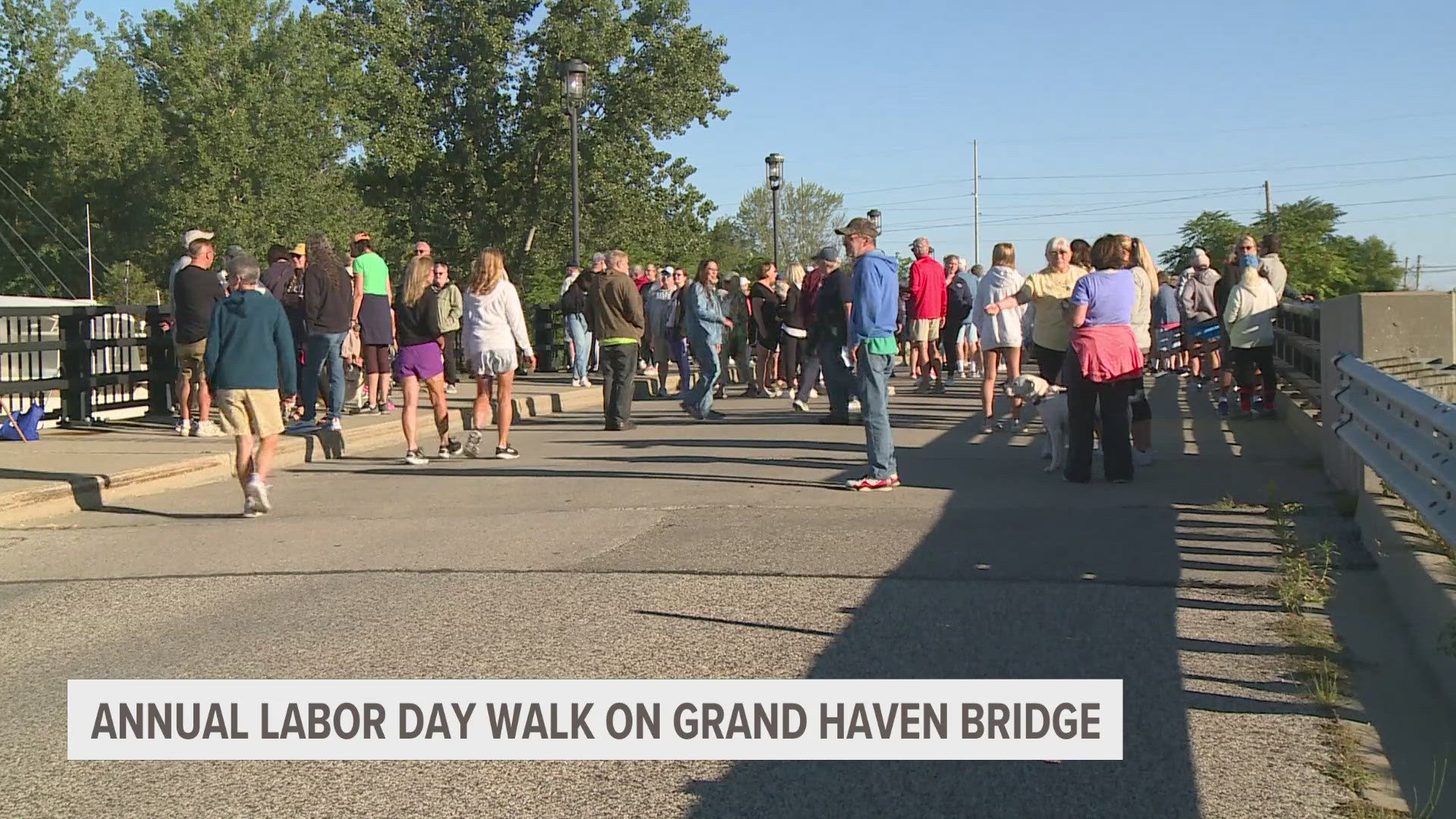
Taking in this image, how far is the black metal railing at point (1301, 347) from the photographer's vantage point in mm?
11977

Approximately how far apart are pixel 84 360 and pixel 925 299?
31.1ft

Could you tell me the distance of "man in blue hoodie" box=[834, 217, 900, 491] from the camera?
10031 millimetres

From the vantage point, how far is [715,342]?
17.0 m

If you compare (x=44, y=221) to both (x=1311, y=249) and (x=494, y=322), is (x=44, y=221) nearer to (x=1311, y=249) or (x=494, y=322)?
(x=1311, y=249)

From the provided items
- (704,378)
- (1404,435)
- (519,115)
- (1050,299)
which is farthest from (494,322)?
(519,115)

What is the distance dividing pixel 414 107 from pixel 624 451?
30712mm

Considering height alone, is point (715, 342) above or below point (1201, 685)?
above

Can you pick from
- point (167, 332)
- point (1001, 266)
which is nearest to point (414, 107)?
point (167, 332)

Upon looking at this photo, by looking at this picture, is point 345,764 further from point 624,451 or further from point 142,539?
point 624,451

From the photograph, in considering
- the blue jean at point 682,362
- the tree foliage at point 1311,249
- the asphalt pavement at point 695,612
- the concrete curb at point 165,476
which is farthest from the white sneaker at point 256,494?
the tree foliage at point 1311,249

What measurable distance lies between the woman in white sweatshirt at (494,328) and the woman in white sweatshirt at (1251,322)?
21.4 feet

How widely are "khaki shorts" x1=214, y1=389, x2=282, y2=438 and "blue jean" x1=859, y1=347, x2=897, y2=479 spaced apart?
156 inches

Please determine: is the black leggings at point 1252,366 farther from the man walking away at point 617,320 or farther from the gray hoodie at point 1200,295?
the man walking away at point 617,320

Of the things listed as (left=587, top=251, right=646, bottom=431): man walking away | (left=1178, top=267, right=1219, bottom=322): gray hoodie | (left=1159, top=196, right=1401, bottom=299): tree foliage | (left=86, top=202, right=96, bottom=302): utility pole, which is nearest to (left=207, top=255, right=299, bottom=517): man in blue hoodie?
(left=587, top=251, right=646, bottom=431): man walking away
